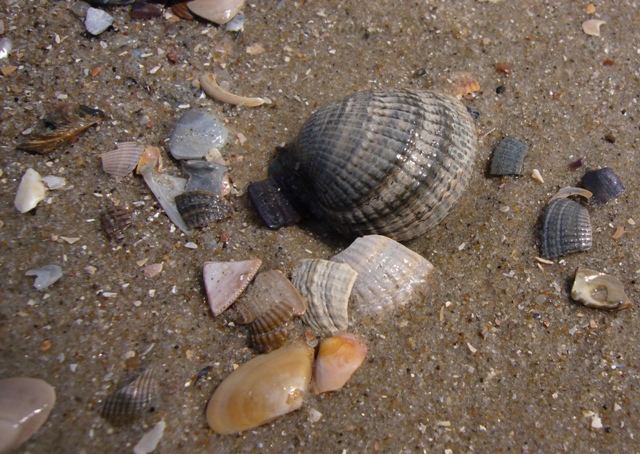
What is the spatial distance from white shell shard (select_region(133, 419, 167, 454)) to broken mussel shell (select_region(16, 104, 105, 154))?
1510mm

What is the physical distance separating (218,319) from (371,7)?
217cm

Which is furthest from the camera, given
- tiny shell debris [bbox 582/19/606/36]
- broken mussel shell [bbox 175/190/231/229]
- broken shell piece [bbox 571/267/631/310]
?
tiny shell debris [bbox 582/19/606/36]

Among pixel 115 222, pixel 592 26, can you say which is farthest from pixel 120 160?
pixel 592 26

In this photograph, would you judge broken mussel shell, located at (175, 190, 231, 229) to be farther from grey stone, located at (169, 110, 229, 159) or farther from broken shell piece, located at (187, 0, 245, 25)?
broken shell piece, located at (187, 0, 245, 25)

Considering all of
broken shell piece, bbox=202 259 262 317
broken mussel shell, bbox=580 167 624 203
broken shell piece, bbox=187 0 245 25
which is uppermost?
broken shell piece, bbox=187 0 245 25

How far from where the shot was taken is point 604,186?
3096 mm

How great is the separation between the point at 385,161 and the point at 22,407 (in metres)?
1.91

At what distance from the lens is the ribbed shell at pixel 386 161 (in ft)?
9.29

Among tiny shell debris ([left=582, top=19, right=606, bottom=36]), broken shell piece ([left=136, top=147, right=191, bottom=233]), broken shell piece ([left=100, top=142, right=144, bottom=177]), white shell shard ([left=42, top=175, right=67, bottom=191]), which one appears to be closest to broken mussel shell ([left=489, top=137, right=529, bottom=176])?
tiny shell debris ([left=582, top=19, right=606, bottom=36])

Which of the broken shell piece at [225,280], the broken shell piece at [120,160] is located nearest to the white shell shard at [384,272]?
the broken shell piece at [225,280]

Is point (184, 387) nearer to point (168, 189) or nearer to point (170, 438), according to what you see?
point (170, 438)

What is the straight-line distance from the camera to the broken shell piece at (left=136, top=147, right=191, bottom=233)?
2938 mm

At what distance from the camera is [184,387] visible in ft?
8.35

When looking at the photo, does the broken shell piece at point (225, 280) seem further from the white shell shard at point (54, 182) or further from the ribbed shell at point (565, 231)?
the ribbed shell at point (565, 231)
